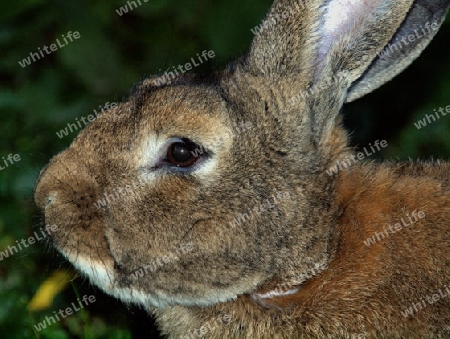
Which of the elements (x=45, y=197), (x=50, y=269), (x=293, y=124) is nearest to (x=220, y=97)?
(x=293, y=124)

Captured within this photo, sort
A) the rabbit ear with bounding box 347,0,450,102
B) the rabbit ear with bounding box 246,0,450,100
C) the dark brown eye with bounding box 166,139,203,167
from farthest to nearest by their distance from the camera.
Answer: the rabbit ear with bounding box 347,0,450,102 → the rabbit ear with bounding box 246,0,450,100 → the dark brown eye with bounding box 166,139,203,167

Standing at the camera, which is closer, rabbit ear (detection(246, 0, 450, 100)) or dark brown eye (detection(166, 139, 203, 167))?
dark brown eye (detection(166, 139, 203, 167))

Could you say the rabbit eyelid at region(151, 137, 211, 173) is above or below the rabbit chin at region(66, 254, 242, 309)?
above

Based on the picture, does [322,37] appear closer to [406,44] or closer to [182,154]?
[406,44]

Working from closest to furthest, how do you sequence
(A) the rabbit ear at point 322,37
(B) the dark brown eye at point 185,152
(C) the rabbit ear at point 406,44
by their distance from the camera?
1. (B) the dark brown eye at point 185,152
2. (A) the rabbit ear at point 322,37
3. (C) the rabbit ear at point 406,44

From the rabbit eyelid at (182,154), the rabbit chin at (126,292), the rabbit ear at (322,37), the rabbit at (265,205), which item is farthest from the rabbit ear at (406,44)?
the rabbit chin at (126,292)

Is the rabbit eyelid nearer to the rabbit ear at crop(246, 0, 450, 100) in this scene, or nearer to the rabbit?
the rabbit

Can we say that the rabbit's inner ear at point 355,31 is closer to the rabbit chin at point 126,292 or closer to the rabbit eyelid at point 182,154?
the rabbit eyelid at point 182,154

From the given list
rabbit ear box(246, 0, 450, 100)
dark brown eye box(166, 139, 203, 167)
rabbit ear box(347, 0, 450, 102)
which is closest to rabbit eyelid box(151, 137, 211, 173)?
dark brown eye box(166, 139, 203, 167)
